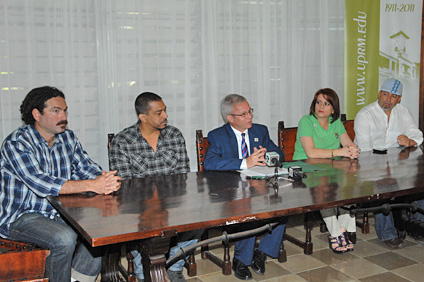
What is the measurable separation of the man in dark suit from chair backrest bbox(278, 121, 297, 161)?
0.34 metres

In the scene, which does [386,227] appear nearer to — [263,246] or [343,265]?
[343,265]

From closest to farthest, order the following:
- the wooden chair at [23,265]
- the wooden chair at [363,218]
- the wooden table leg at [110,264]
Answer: the wooden chair at [23,265], the wooden table leg at [110,264], the wooden chair at [363,218]

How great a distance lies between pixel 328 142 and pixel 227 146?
35.0 inches

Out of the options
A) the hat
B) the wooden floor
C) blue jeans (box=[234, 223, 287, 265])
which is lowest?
the wooden floor

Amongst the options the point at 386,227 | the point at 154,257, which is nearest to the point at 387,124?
the point at 386,227

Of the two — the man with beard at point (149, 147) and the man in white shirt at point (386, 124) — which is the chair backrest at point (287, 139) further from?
the man with beard at point (149, 147)

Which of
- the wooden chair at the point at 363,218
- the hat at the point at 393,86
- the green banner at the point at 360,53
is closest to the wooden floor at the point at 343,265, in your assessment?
the wooden chair at the point at 363,218

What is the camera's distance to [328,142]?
3.72 m

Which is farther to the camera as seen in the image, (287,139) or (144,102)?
(287,139)

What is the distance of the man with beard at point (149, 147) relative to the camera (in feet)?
10.2

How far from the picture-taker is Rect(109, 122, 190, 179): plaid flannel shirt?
10.2ft

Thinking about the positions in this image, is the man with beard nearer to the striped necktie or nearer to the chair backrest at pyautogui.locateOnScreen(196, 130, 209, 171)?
the chair backrest at pyautogui.locateOnScreen(196, 130, 209, 171)

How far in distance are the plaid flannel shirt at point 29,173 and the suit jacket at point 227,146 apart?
867mm

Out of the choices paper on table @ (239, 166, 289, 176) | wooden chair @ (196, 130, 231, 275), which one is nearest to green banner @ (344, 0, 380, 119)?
wooden chair @ (196, 130, 231, 275)
